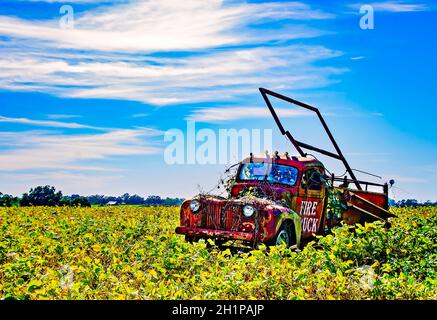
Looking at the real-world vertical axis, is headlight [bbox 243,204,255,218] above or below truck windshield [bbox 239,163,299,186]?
below

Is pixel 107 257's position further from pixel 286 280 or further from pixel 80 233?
pixel 286 280

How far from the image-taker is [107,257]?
35.3 ft

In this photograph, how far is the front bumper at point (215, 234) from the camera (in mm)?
10688

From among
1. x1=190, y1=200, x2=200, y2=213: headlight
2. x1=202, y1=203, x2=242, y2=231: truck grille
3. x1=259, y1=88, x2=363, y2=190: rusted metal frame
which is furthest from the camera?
x1=259, y1=88, x2=363, y2=190: rusted metal frame

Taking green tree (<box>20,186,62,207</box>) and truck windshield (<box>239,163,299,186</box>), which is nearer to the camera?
truck windshield (<box>239,163,299,186</box>)

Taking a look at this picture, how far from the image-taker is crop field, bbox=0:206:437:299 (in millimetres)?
7004

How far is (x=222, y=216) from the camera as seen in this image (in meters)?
11.2

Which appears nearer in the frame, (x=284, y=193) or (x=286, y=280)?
(x=286, y=280)

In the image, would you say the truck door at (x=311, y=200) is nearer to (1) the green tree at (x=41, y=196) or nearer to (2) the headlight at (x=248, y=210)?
(2) the headlight at (x=248, y=210)

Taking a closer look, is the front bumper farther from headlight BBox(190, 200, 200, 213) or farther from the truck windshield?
the truck windshield

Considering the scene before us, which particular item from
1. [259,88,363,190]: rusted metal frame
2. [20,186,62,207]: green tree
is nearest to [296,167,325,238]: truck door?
[259,88,363,190]: rusted metal frame

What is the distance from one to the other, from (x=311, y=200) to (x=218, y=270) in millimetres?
4569
